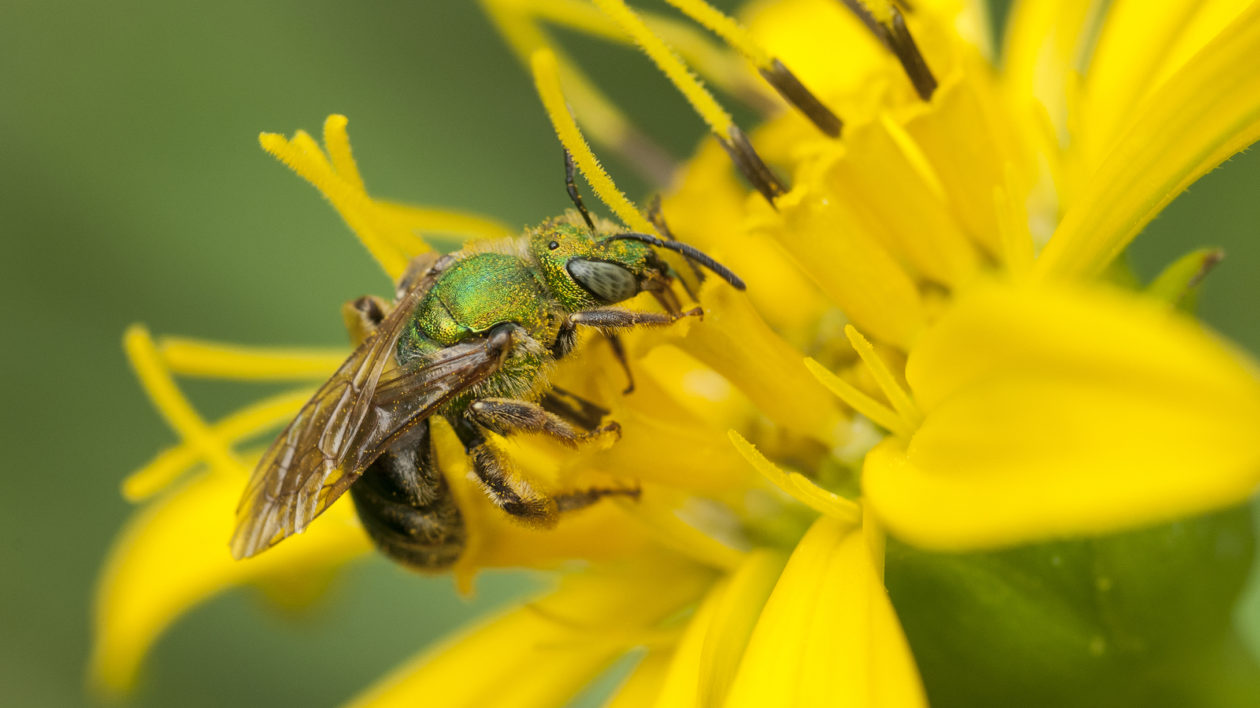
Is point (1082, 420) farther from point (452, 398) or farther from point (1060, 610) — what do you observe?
point (452, 398)

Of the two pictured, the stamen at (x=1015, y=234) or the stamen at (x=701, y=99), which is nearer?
the stamen at (x=1015, y=234)

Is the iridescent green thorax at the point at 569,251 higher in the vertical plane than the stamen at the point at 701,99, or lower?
lower

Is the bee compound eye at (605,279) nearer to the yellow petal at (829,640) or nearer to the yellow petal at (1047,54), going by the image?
the yellow petal at (829,640)

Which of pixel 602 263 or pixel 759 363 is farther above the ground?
pixel 602 263

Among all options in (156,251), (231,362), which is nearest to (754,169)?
(231,362)

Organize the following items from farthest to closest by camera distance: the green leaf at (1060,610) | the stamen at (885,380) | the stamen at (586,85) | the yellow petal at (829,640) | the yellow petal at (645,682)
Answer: the stamen at (586,85), the yellow petal at (645,682), the green leaf at (1060,610), the stamen at (885,380), the yellow petal at (829,640)

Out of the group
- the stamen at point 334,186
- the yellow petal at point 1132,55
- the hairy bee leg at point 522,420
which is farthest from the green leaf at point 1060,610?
the stamen at point 334,186

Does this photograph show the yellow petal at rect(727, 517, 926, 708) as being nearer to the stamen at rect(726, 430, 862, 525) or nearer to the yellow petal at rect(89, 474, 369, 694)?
the stamen at rect(726, 430, 862, 525)
